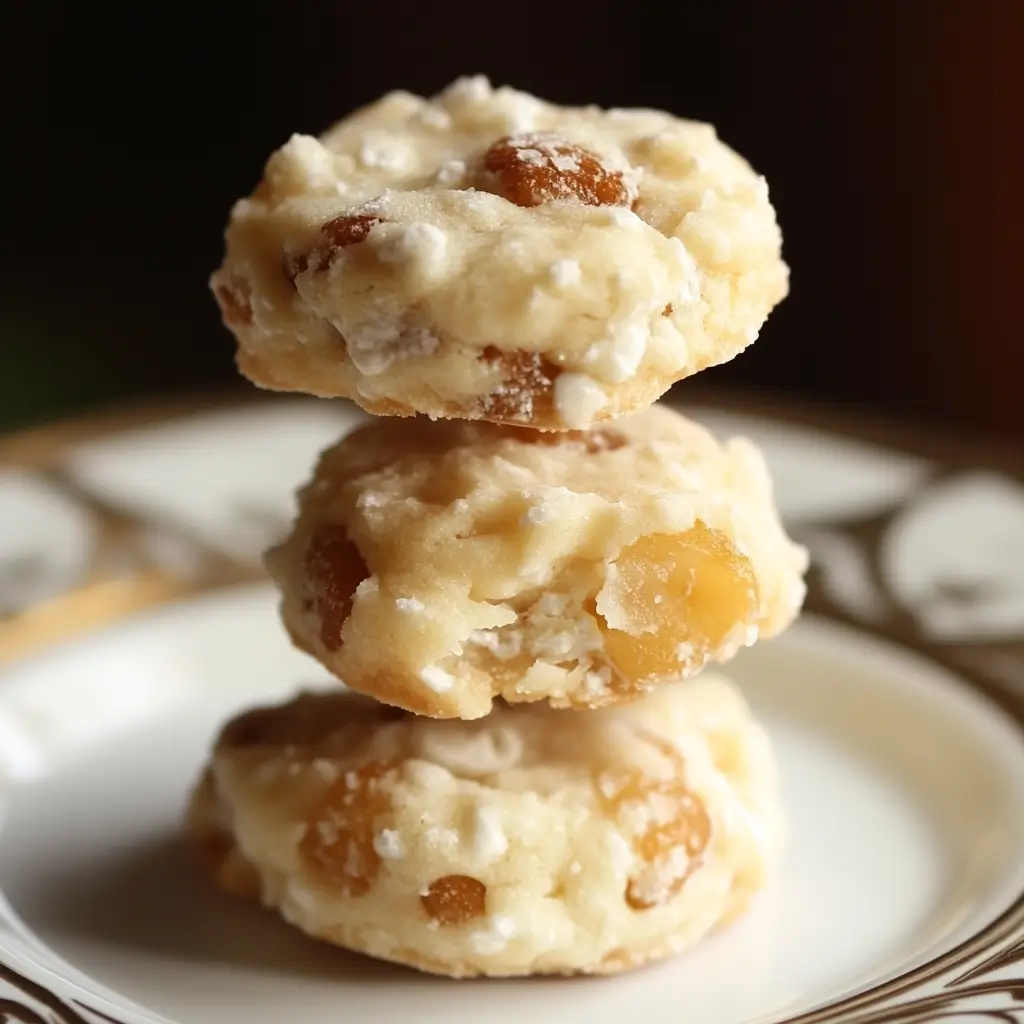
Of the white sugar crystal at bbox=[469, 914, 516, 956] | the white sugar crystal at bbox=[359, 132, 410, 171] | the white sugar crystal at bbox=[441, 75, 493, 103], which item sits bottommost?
the white sugar crystal at bbox=[469, 914, 516, 956]

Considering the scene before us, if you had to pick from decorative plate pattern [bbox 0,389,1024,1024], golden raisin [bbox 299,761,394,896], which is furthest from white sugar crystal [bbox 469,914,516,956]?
decorative plate pattern [bbox 0,389,1024,1024]

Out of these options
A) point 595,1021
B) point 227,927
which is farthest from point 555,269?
point 227,927

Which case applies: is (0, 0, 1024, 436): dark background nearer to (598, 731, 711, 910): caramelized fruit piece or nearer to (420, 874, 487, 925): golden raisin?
(598, 731, 711, 910): caramelized fruit piece

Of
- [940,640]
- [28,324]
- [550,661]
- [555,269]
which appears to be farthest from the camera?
[28,324]

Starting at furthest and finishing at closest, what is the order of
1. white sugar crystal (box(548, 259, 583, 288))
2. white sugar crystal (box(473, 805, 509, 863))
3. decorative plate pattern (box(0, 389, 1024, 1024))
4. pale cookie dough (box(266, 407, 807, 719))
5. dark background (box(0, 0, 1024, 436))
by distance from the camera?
dark background (box(0, 0, 1024, 436)), decorative plate pattern (box(0, 389, 1024, 1024)), white sugar crystal (box(473, 805, 509, 863)), pale cookie dough (box(266, 407, 807, 719)), white sugar crystal (box(548, 259, 583, 288))

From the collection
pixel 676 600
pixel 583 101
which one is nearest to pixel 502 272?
pixel 676 600

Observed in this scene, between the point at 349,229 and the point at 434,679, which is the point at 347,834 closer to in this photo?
the point at 434,679

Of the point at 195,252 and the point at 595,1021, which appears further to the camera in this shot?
the point at 195,252

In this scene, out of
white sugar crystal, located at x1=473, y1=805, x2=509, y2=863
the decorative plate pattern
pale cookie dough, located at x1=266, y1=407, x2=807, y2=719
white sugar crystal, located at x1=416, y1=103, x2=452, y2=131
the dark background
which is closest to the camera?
pale cookie dough, located at x1=266, y1=407, x2=807, y2=719

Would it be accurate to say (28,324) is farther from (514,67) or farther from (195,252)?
(514,67)
